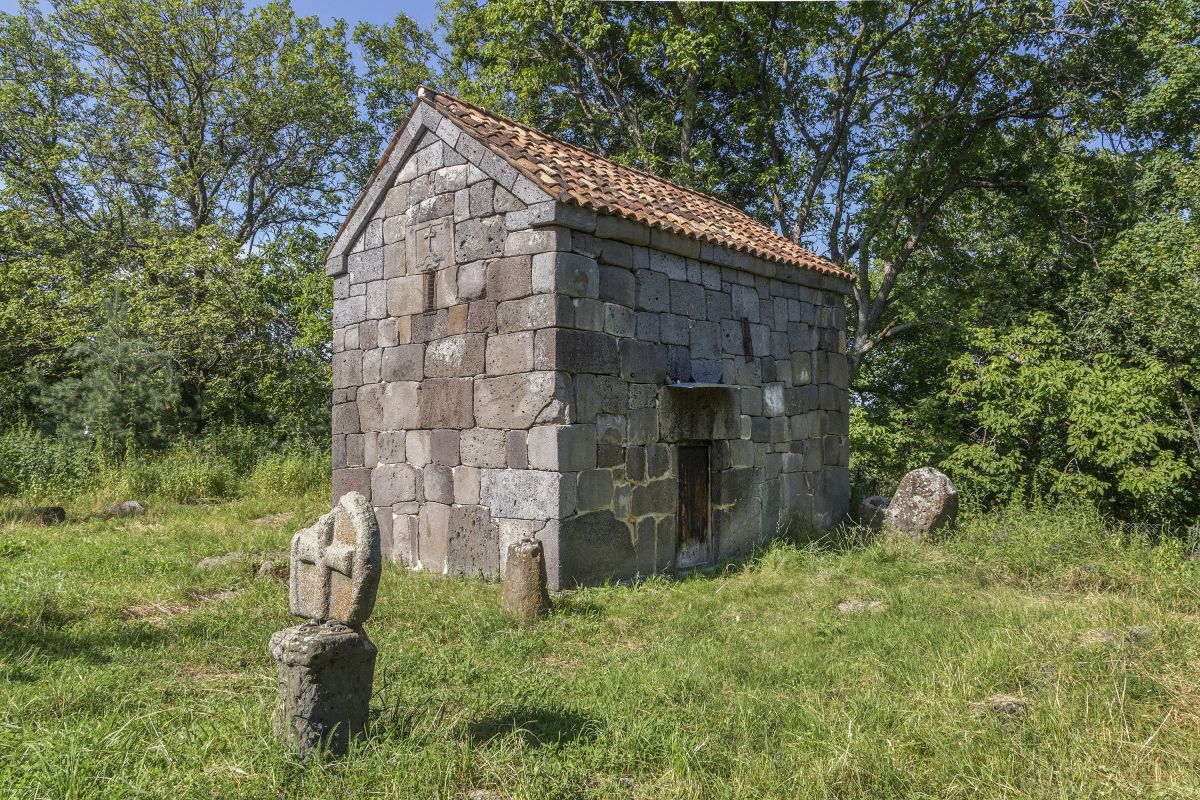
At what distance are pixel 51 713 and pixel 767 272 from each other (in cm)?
769

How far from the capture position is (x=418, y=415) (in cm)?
784

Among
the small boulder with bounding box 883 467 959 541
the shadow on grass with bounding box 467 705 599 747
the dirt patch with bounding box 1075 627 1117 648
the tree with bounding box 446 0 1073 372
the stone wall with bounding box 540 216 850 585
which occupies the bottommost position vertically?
the shadow on grass with bounding box 467 705 599 747

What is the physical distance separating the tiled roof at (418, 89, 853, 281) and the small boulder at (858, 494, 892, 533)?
9.77ft

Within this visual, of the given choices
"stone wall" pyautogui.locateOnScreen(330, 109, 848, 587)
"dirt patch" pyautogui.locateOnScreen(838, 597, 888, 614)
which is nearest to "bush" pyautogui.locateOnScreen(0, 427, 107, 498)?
"stone wall" pyautogui.locateOnScreen(330, 109, 848, 587)

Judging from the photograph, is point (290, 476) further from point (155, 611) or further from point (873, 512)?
point (873, 512)

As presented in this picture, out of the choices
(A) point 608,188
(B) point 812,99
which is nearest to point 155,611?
(A) point 608,188

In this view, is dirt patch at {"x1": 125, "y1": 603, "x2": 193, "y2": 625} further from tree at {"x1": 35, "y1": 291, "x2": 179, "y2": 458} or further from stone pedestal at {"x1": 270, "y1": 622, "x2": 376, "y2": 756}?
tree at {"x1": 35, "y1": 291, "x2": 179, "y2": 458}

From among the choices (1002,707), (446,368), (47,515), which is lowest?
(1002,707)

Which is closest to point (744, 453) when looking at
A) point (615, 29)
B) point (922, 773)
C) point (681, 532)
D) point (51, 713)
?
point (681, 532)

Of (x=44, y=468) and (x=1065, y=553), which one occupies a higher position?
(x=44, y=468)

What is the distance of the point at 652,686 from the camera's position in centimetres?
427

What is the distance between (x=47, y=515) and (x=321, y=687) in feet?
28.4

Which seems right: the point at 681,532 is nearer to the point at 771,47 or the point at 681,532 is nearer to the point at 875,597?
the point at 875,597

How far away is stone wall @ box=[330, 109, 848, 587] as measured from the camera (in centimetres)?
679
